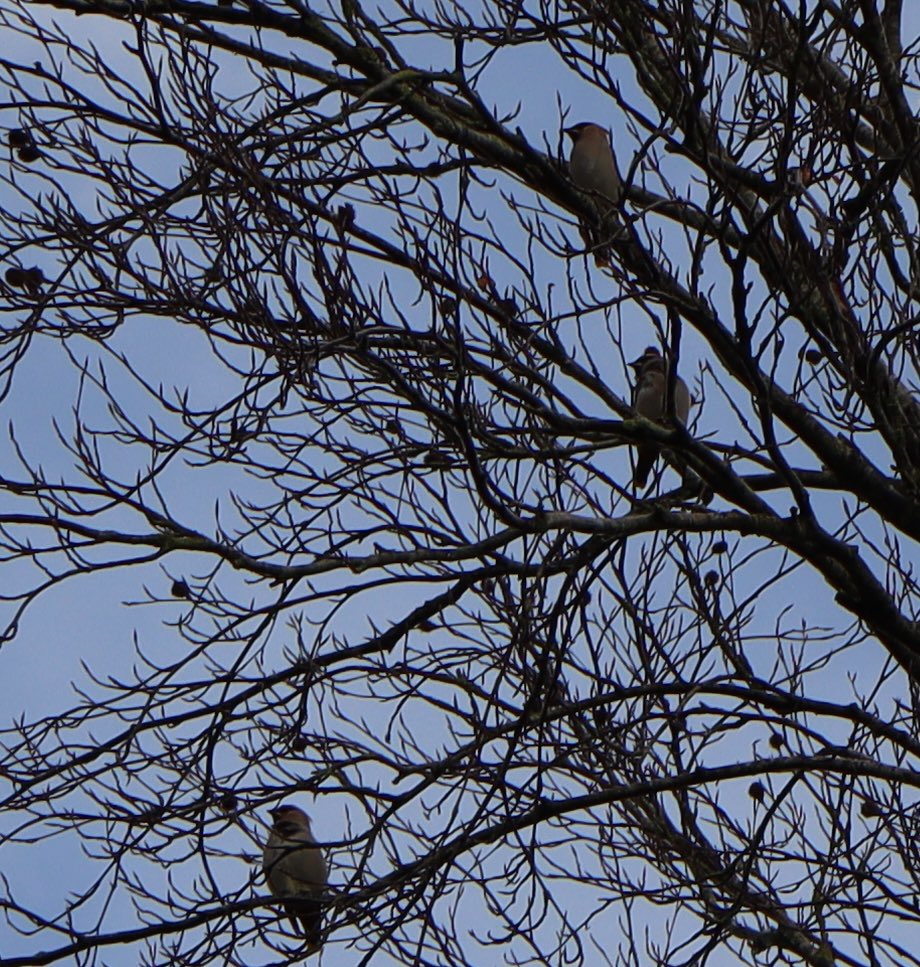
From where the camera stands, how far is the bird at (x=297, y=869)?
5242 mm

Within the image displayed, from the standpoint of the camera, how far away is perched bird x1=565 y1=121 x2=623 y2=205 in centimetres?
738

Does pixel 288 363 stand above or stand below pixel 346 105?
below

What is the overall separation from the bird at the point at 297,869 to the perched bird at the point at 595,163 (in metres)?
3.11

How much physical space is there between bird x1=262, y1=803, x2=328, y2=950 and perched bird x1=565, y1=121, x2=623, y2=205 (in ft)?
10.2

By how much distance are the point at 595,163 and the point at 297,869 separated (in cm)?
345

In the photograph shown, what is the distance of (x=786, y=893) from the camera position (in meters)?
6.77

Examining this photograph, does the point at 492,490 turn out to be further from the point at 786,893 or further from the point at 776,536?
the point at 786,893

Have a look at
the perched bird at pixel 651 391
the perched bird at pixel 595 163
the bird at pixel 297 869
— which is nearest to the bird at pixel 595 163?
the perched bird at pixel 595 163

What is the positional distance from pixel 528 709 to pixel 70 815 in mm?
1541

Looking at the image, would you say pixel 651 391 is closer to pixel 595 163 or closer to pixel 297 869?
pixel 595 163

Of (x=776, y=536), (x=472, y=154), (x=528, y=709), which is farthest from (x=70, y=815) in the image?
(x=472, y=154)

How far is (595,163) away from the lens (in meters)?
7.43

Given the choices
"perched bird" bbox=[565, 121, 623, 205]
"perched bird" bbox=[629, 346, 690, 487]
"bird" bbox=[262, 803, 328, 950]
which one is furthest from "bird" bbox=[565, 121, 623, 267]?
"bird" bbox=[262, 803, 328, 950]

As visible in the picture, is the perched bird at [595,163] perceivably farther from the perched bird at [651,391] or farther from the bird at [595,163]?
the perched bird at [651,391]
